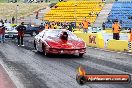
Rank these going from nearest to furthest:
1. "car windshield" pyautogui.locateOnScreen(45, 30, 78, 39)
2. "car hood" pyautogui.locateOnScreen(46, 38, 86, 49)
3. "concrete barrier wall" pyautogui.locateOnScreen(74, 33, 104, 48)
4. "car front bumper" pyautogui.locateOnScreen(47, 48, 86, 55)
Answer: "car front bumper" pyautogui.locateOnScreen(47, 48, 86, 55), "car hood" pyautogui.locateOnScreen(46, 38, 86, 49), "car windshield" pyautogui.locateOnScreen(45, 30, 78, 39), "concrete barrier wall" pyautogui.locateOnScreen(74, 33, 104, 48)

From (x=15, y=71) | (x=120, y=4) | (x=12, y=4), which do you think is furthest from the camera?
(x=12, y=4)

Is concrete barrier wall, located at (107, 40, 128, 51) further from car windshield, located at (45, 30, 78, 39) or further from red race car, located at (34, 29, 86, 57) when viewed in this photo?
red race car, located at (34, 29, 86, 57)

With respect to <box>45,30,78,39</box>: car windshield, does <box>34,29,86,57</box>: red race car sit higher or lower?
lower

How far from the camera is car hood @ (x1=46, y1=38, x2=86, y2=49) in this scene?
18.7m

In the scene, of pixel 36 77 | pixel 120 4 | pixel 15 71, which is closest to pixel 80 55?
pixel 15 71

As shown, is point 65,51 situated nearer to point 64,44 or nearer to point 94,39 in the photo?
point 64,44

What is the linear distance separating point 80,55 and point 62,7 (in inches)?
2161

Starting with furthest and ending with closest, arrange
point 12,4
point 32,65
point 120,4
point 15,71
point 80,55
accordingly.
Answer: point 12,4 → point 120,4 → point 80,55 → point 32,65 → point 15,71

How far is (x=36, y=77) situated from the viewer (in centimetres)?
1173

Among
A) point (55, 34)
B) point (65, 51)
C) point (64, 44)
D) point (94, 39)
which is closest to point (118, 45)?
point (94, 39)

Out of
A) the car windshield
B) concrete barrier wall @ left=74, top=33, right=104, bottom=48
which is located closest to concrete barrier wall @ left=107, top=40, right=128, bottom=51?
concrete barrier wall @ left=74, top=33, right=104, bottom=48

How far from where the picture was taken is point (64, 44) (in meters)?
18.8

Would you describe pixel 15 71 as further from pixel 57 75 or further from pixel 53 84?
pixel 53 84

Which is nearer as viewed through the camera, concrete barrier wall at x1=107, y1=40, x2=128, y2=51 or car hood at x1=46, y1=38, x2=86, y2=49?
car hood at x1=46, y1=38, x2=86, y2=49
